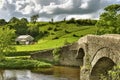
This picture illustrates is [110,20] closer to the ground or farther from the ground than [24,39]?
farther from the ground

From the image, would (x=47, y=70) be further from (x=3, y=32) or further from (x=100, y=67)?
(x=100, y=67)

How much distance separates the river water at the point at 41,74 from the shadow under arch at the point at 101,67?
1367 cm

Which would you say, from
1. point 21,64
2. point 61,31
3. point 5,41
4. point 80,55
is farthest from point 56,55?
point 61,31

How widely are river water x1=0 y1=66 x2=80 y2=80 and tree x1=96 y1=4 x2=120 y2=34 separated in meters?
10.6

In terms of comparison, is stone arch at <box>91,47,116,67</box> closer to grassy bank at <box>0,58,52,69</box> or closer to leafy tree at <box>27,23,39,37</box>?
grassy bank at <box>0,58,52,69</box>

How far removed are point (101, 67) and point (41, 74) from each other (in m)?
22.7

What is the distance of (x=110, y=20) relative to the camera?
6931 cm

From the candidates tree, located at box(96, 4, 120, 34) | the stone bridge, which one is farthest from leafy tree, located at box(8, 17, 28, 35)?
the stone bridge

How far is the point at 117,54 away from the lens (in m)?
30.2

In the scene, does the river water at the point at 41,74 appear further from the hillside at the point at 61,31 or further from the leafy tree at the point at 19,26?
the leafy tree at the point at 19,26

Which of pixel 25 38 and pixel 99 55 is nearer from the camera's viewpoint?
pixel 99 55

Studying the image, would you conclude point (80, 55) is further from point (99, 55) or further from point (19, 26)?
point (19, 26)

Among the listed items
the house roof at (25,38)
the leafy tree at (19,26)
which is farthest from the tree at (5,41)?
the leafy tree at (19,26)

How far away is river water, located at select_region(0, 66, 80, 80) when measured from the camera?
55675 mm
